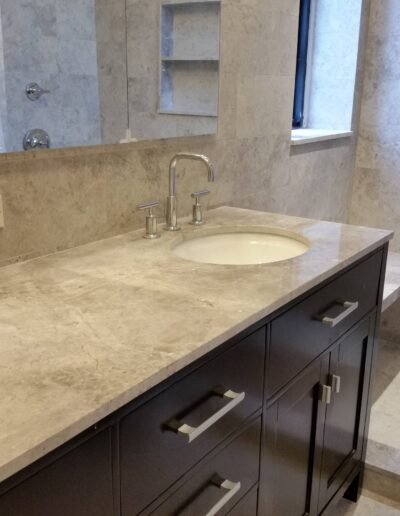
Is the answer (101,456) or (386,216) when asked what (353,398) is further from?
(386,216)

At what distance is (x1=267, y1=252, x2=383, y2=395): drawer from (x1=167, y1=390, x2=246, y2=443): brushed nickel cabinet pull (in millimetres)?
163

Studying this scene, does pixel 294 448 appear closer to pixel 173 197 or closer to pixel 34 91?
pixel 173 197

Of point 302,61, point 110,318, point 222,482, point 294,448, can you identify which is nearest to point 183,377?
point 110,318

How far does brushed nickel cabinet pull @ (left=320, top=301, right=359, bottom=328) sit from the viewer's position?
1417 millimetres

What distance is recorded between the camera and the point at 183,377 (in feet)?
3.12

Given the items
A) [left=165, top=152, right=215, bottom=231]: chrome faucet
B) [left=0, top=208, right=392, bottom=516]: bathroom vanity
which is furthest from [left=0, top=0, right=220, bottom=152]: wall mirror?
[left=0, top=208, right=392, bottom=516]: bathroom vanity

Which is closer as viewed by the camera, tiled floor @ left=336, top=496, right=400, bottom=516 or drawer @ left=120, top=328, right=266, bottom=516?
drawer @ left=120, top=328, right=266, bottom=516

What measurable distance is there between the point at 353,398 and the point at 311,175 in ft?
3.84

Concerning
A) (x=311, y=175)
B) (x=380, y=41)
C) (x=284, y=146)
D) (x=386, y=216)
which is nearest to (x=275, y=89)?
(x=284, y=146)

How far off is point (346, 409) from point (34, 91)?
122cm

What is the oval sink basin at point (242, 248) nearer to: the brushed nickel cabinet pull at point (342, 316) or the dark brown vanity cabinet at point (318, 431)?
the brushed nickel cabinet pull at point (342, 316)

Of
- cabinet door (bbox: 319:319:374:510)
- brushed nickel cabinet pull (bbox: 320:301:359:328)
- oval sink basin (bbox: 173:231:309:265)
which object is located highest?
oval sink basin (bbox: 173:231:309:265)

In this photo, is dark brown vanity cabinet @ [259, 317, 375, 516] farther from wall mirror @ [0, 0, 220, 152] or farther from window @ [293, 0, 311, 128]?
window @ [293, 0, 311, 128]

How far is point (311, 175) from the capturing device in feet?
8.57
